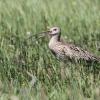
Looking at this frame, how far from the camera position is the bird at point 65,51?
22.8 feet

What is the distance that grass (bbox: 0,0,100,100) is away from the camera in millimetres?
5373

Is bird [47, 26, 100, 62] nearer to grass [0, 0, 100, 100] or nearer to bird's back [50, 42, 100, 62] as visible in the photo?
bird's back [50, 42, 100, 62]

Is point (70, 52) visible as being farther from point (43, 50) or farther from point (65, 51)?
point (43, 50)

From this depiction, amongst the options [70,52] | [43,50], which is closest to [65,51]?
[70,52]

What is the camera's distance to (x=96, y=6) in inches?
387

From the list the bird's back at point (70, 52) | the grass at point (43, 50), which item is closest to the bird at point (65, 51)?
the bird's back at point (70, 52)

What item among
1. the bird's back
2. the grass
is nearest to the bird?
the bird's back

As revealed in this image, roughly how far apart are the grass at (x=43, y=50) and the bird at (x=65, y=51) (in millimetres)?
127

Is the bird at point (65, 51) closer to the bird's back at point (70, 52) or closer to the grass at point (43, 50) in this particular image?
the bird's back at point (70, 52)

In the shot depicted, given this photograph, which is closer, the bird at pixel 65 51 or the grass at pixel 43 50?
the grass at pixel 43 50

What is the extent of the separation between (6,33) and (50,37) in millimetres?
629

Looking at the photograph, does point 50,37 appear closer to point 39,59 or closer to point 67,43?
point 67,43

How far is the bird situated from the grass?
127 mm

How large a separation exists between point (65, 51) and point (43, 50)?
406 mm
